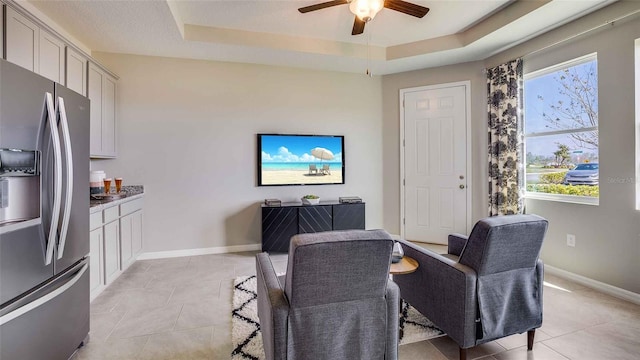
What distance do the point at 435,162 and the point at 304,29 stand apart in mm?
2654

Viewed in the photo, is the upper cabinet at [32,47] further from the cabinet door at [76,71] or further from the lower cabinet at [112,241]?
the lower cabinet at [112,241]

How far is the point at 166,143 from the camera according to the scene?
3799 mm

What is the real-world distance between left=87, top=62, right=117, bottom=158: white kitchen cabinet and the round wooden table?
321cm

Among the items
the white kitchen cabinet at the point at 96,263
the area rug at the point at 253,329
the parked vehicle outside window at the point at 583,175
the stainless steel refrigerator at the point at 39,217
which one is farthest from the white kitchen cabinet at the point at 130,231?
the parked vehicle outside window at the point at 583,175

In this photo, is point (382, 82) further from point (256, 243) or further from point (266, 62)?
point (256, 243)

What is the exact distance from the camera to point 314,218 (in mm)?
3998

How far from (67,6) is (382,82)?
3.94m

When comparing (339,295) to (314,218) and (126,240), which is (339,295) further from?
(126,240)

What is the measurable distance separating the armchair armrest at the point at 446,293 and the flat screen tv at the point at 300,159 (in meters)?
2.42

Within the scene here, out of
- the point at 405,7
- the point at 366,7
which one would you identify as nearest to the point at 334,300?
the point at 366,7

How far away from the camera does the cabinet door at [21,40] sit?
1998mm

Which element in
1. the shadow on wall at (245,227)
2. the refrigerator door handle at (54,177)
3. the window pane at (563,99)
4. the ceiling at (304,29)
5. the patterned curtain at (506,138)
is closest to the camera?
the refrigerator door handle at (54,177)

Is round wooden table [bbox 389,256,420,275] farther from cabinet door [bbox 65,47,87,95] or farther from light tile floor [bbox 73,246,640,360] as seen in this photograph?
Answer: cabinet door [bbox 65,47,87,95]

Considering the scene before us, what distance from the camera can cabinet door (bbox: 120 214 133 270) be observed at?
3.03 metres
